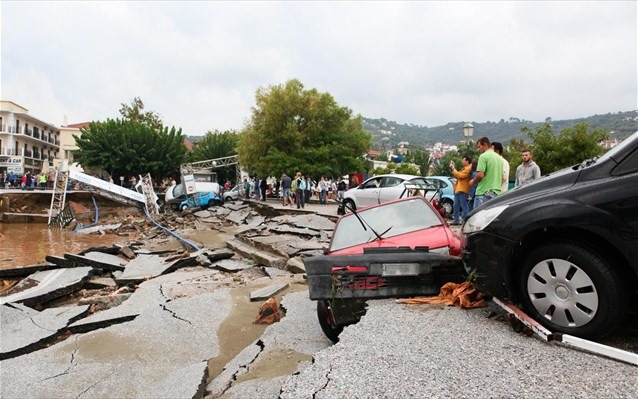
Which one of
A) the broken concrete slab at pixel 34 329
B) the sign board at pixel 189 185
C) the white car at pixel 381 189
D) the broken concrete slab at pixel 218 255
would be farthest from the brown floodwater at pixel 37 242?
the white car at pixel 381 189

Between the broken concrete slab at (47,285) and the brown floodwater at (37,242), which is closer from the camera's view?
the broken concrete slab at (47,285)

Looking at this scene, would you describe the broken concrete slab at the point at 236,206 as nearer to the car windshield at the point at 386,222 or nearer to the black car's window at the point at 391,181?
the black car's window at the point at 391,181

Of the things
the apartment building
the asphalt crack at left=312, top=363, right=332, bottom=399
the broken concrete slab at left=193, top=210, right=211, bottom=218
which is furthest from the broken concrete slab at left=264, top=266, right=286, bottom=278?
the apartment building

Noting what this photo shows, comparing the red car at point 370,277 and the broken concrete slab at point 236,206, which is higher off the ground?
the red car at point 370,277

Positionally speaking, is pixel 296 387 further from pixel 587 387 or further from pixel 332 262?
pixel 587 387

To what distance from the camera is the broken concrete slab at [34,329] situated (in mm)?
5098

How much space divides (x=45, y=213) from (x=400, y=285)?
26.7 metres

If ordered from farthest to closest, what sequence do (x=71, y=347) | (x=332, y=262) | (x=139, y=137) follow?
(x=139, y=137) → (x=71, y=347) → (x=332, y=262)

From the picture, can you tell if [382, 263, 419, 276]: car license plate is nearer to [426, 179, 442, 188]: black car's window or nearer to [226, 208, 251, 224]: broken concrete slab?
[426, 179, 442, 188]: black car's window

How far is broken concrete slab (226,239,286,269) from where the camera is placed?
9250mm

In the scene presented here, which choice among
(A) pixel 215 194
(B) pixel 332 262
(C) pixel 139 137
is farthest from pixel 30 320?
(C) pixel 139 137

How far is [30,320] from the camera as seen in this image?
6.13 metres

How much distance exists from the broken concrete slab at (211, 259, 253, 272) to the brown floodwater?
558 centimetres

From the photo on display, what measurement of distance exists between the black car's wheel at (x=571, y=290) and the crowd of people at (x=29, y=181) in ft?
124
